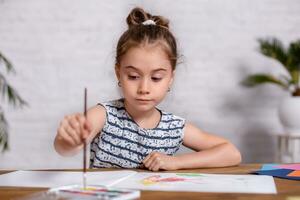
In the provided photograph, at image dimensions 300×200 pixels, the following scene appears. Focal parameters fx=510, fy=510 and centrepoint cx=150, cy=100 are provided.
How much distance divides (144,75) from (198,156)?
0.84 feet

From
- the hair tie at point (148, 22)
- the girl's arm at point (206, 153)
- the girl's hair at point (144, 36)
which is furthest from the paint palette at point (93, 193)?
the hair tie at point (148, 22)

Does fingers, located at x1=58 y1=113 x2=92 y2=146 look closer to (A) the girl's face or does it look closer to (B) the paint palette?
(B) the paint palette

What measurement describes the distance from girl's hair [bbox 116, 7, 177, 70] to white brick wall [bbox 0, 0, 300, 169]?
1.85 metres

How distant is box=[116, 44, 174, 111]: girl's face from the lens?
1.34 meters

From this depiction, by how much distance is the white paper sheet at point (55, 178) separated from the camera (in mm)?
999

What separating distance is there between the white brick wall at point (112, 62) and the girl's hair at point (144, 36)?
1848 millimetres

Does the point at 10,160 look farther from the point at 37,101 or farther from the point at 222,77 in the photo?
the point at 222,77

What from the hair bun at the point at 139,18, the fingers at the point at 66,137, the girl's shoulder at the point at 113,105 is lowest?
the fingers at the point at 66,137

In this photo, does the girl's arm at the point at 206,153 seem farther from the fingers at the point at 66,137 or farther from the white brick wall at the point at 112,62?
the white brick wall at the point at 112,62

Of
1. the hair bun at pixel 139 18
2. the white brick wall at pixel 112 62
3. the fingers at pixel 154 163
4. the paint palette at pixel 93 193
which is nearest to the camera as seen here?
the paint palette at pixel 93 193

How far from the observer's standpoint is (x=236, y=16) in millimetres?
3518

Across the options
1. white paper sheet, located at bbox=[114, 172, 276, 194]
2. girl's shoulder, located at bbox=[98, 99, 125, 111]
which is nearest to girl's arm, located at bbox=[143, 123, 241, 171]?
white paper sheet, located at bbox=[114, 172, 276, 194]

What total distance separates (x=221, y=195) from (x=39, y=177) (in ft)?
1.34

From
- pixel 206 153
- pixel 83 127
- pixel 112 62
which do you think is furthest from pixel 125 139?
pixel 112 62
